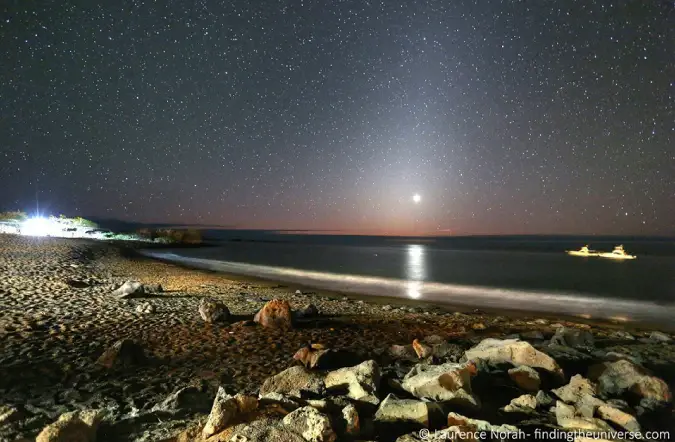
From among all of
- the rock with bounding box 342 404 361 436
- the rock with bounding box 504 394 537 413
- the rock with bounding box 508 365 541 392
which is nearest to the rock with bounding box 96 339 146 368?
the rock with bounding box 342 404 361 436

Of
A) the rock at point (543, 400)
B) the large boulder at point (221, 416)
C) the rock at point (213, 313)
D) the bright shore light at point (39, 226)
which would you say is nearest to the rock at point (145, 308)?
the rock at point (213, 313)

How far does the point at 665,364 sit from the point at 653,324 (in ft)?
29.0

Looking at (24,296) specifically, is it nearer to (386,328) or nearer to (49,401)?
(49,401)

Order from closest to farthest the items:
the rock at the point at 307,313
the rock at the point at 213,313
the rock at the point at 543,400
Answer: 1. the rock at the point at 543,400
2. the rock at the point at 213,313
3. the rock at the point at 307,313

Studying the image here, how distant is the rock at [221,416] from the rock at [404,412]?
148cm

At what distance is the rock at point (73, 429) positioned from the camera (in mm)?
3230

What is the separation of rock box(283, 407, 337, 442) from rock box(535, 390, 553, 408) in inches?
108

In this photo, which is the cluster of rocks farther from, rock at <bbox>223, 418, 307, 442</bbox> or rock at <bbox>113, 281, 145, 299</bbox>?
rock at <bbox>113, 281, 145, 299</bbox>

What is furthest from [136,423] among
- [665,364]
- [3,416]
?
[665,364]

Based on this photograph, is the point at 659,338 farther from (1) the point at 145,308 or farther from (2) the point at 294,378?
(1) the point at 145,308

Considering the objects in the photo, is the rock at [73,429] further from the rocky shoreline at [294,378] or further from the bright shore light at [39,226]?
the bright shore light at [39,226]

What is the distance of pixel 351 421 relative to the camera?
3.44 m

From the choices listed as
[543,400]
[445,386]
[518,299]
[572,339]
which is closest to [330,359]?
[445,386]

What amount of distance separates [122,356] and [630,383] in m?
7.75
